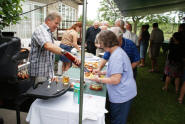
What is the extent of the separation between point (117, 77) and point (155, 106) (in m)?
2.31

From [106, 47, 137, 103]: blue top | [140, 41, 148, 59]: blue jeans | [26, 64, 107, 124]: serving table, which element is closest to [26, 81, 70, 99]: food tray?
[26, 64, 107, 124]: serving table

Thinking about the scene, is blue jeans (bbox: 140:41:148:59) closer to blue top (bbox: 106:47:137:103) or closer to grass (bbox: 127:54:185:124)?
grass (bbox: 127:54:185:124)

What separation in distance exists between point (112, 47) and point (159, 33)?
4.62m

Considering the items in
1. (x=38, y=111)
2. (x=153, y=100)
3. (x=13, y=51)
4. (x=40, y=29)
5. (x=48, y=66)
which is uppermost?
(x=40, y=29)

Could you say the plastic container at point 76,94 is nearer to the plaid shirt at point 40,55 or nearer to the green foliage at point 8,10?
the plaid shirt at point 40,55

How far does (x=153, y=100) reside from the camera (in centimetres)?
358

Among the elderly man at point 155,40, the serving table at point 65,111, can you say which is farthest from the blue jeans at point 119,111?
the elderly man at point 155,40

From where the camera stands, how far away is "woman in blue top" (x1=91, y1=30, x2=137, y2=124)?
1472 millimetres

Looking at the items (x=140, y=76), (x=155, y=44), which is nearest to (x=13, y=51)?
(x=140, y=76)

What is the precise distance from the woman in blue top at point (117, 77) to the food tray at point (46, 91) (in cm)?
34

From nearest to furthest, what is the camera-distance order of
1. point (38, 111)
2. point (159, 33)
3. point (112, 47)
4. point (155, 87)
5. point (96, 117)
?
point (96, 117) < point (38, 111) < point (112, 47) < point (155, 87) < point (159, 33)

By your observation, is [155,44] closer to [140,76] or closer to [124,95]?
[140,76]

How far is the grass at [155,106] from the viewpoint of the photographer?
9.29 feet

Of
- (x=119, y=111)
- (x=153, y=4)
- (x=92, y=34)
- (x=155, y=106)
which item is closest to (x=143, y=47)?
(x=153, y=4)
